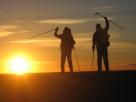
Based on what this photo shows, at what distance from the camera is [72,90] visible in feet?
48.6

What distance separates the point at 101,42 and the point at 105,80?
6.20 m

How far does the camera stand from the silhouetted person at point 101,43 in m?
23.0

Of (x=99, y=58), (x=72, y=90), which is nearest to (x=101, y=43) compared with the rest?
(x=99, y=58)

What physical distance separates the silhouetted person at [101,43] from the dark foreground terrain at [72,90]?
4993 mm

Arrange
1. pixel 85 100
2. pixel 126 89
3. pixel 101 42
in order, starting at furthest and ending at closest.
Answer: pixel 101 42 < pixel 126 89 < pixel 85 100

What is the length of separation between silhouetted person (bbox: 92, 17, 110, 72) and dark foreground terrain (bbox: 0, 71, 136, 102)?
4993mm

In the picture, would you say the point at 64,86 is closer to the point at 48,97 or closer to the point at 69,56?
the point at 48,97

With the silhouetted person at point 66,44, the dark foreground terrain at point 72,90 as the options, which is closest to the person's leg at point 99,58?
the silhouetted person at point 66,44

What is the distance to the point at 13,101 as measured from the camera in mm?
12625

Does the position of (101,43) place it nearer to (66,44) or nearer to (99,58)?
(99,58)

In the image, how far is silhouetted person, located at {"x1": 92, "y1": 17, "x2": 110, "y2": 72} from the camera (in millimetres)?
22953

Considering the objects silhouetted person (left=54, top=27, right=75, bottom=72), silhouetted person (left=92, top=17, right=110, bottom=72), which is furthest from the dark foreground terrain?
silhouetted person (left=54, top=27, right=75, bottom=72)

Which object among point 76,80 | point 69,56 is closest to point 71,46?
point 69,56

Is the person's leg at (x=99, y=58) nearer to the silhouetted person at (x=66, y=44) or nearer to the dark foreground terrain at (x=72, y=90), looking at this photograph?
the silhouetted person at (x=66, y=44)
